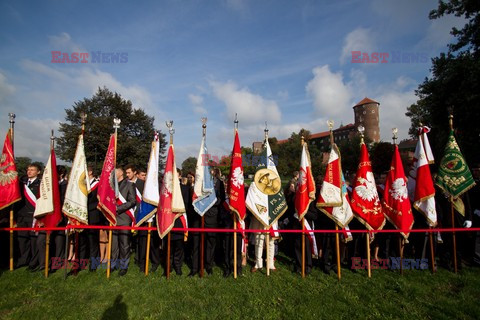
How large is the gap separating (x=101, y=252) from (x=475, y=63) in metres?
19.1

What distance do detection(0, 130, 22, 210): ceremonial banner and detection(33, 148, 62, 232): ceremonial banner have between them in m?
0.82

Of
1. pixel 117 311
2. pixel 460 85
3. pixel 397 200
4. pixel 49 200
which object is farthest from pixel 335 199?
pixel 460 85

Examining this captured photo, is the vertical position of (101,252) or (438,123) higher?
(438,123)

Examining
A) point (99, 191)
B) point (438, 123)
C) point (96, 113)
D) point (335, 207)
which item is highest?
point (96, 113)

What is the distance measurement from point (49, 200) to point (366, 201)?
7936mm

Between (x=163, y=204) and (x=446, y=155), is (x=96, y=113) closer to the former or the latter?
(x=163, y=204)

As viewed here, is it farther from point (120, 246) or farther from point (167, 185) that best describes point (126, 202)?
point (167, 185)

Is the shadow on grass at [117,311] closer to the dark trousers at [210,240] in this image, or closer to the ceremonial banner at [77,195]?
the dark trousers at [210,240]

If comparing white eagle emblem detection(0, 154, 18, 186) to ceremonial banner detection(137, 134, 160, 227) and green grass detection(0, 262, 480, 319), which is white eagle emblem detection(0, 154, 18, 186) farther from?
ceremonial banner detection(137, 134, 160, 227)

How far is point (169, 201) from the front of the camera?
20.3ft

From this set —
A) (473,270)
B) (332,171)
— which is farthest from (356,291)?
(473,270)

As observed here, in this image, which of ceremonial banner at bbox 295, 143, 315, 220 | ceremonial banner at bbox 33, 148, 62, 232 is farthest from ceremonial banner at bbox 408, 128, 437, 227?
ceremonial banner at bbox 33, 148, 62, 232

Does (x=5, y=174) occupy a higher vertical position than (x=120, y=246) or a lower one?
higher

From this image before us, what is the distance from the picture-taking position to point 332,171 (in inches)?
264
